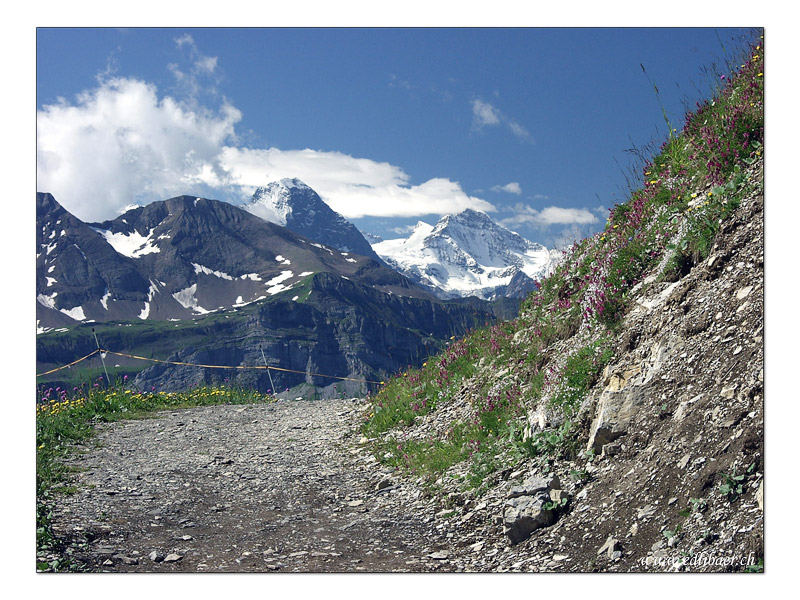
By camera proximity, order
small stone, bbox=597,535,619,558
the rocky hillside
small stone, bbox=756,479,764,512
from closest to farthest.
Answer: small stone, bbox=756,479,764,512
the rocky hillside
small stone, bbox=597,535,619,558

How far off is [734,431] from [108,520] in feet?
28.0

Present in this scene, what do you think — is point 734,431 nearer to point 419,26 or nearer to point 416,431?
point 419,26

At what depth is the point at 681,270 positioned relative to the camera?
953 centimetres

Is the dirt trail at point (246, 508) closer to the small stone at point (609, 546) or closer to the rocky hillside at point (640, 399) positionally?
the rocky hillside at point (640, 399)

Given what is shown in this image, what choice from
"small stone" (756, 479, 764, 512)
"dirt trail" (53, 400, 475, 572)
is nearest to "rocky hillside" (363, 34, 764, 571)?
"small stone" (756, 479, 764, 512)

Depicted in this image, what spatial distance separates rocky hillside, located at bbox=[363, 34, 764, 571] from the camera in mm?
6195

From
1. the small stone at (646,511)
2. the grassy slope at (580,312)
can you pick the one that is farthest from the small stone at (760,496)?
the grassy slope at (580,312)

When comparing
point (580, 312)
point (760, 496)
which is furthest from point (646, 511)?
point (580, 312)

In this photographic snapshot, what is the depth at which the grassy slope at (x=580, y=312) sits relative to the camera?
940 cm

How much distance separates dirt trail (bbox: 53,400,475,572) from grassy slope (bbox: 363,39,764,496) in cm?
114

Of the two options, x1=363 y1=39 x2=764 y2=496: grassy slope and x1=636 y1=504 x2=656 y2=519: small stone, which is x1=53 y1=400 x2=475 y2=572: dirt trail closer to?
x1=363 y1=39 x2=764 y2=496: grassy slope

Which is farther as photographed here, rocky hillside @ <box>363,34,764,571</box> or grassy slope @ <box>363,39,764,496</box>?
grassy slope @ <box>363,39,764,496</box>

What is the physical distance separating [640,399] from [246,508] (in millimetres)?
6575

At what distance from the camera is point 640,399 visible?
7875 millimetres
